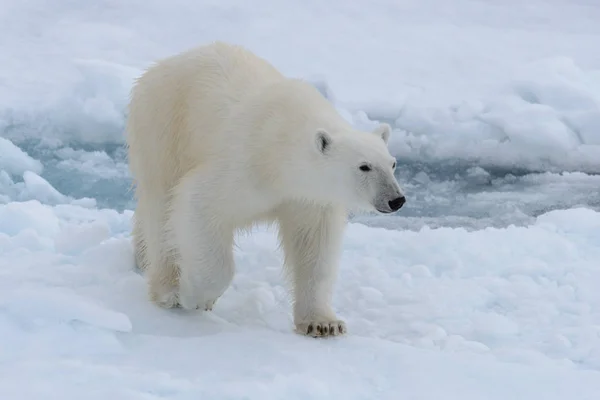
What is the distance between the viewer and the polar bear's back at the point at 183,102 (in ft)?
11.3

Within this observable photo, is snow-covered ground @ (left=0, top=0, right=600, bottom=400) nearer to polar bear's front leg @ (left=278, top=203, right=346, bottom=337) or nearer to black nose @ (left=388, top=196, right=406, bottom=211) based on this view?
polar bear's front leg @ (left=278, top=203, right=346, bottom=337)

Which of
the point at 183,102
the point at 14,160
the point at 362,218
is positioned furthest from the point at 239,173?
the point at 14,160

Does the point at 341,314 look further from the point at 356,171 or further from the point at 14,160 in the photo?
the point at 14,160

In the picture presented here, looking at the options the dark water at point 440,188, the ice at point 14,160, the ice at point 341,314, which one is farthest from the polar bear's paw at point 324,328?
the ice at point 14,160

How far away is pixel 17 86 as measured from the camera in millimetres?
7707

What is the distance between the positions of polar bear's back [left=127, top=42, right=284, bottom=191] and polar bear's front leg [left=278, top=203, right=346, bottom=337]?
50 centimetres

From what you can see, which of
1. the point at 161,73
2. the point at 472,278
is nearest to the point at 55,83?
the point at 161,73

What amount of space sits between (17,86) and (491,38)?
5656 mm

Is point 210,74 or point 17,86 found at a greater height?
point 210,74

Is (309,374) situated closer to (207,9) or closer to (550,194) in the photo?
(550,194)

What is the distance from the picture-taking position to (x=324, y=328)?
3326mm

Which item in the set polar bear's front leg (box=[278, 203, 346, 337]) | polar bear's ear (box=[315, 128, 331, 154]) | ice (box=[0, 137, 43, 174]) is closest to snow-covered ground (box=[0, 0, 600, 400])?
ice (box=[0, 137, 43, 174])

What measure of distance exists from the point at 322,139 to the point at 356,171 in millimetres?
172

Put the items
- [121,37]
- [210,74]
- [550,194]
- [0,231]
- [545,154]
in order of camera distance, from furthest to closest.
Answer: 1. [121,37]
2. [545,154]
3. [550,194]
4. [0,231]
5. [210,74]
